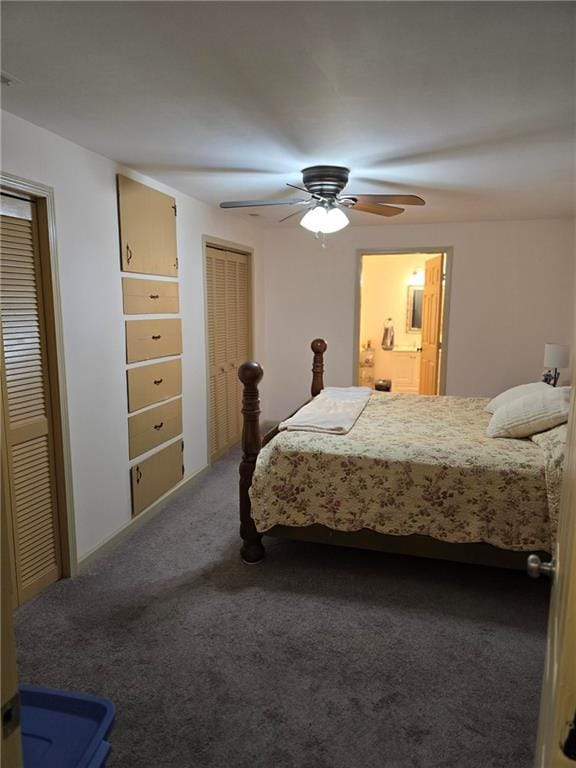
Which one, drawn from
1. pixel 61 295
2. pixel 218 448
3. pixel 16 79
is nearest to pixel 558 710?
pixel 16 79

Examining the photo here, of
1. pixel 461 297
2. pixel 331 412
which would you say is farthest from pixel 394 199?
pixel 461 297

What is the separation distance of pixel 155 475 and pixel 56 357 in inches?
52.1

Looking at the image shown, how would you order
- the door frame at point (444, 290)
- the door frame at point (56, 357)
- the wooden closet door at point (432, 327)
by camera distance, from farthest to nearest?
the wooden closet door at point (432, 327) < the door frame at point (444, 290) < the door frame at point (56, 357)

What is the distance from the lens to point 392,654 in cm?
224

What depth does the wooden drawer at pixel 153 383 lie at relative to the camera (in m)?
3.36

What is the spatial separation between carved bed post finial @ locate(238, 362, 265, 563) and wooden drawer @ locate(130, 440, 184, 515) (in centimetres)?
85

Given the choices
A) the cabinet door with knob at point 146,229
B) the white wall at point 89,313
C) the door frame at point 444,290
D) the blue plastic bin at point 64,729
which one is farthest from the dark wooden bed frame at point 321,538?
the door frame at point 444,290

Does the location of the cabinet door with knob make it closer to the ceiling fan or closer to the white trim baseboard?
the ceiling fan

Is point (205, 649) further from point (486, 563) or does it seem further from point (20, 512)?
point (486, 563)

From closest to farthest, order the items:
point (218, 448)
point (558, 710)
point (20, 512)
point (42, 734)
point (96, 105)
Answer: point (558, 710), point (42, 734), point (96, 105), point (20, 512), point (218, 448)

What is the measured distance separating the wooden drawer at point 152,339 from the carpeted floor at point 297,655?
1255mm

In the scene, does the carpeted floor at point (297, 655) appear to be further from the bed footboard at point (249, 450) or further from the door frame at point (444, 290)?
the door frame at point (444, 290)

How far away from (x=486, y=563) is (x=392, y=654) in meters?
0.75

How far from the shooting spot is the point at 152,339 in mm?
3574
